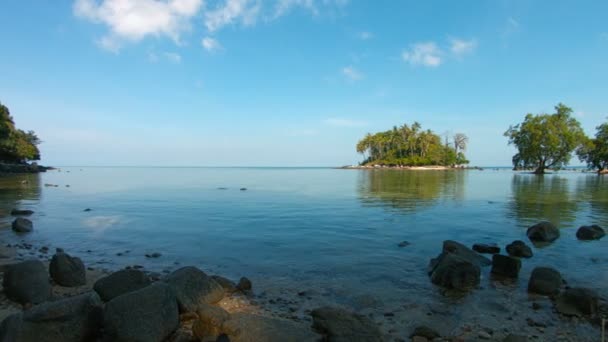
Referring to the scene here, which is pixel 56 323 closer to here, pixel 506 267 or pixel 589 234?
pixel 506 267

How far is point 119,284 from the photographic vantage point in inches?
288

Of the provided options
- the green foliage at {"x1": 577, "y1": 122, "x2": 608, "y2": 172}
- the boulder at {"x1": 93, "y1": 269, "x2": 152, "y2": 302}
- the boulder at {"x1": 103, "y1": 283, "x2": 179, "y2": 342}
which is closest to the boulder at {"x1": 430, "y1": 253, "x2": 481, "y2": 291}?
the boulder at {"x1": 103, "y1": 283, "x2": 179, "y2": 342}

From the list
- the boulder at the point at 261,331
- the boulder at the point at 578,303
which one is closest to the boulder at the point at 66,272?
the boulder at the point at 261,331

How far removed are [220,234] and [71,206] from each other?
61.3ft

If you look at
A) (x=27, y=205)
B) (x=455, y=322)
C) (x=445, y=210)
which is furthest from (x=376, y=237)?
(x=27, y=205)

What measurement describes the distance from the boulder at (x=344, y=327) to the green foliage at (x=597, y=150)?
113 m

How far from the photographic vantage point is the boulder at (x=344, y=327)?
219 inches

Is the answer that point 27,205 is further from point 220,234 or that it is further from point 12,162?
point 12,162

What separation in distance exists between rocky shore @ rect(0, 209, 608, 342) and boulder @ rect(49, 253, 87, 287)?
0.02 metres

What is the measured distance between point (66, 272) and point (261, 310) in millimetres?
5458

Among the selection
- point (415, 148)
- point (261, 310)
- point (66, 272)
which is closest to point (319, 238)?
point (261, 310)

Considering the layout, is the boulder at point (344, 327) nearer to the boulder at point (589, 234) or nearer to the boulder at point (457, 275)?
the boulder at point (457, 275)

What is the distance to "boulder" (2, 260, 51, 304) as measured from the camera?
7.21 metres

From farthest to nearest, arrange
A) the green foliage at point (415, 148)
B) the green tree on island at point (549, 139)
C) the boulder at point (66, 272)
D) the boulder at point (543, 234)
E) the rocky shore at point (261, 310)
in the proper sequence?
the green foliage at point (415, 148) → the green tree on island at point (549, 139) → the boulder at point (543, 234) → the boulder at point (66, 272) → the rocky shore at point (261, 310)
